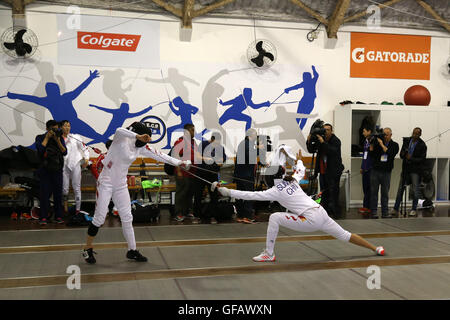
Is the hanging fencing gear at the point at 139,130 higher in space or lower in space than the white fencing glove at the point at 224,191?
higher

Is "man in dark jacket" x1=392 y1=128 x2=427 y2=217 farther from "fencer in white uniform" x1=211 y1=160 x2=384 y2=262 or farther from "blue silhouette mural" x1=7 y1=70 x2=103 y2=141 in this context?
"blue silhouette mural" x1=7 y1=70 x2=103 y2=141

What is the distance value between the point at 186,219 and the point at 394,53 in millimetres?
6127

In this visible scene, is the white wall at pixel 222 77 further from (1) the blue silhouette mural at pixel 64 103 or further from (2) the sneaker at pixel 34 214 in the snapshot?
(2) the sneaker at pixel 34 214

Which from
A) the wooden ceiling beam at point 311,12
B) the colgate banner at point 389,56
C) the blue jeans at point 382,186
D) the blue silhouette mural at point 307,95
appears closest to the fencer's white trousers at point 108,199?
the blue jeans at point 382,186

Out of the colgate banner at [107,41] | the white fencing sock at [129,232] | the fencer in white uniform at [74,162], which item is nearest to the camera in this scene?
the white fencing sock at [129,232]

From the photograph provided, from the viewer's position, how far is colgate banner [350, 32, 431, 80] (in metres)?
10.3

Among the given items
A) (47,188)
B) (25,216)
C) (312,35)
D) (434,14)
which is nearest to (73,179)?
(47,188)

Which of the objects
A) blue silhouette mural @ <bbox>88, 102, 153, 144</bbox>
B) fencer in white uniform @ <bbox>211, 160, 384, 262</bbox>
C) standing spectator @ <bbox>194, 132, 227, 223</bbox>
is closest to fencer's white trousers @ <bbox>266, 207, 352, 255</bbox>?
fencer in white uniform @ <bbox>211, 160, 384, 262</bbox>

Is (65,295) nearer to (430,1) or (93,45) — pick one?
(93,45)

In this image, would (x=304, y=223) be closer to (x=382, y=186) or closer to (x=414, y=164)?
(x=382, y=186)

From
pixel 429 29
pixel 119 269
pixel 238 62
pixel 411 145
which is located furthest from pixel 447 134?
pixel 119 269

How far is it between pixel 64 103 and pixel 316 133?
467 cm

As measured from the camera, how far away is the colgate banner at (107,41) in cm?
891

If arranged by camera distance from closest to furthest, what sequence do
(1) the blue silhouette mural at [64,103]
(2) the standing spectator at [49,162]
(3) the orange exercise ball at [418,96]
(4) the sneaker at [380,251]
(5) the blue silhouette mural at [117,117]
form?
(4) the sneaker at [380,251], (2) the standing spectator at [49,162], (1) the blue silhouette mural at [64,103], (5) the blue silhouette mural at [117,117], (3) the orange exercise ball at [418,96]
